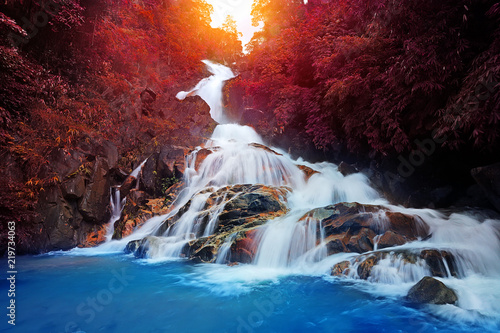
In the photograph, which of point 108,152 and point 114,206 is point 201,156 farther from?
point 114,206

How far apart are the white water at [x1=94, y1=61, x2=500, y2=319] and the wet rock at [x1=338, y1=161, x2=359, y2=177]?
9.8 inches

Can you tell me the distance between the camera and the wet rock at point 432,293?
11.8ft

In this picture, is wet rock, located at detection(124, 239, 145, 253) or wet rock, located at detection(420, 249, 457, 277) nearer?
wet rock, located at detection(420, 249, 457, 277)

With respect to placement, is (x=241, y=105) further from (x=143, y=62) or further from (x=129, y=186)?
(x=129, y=186)

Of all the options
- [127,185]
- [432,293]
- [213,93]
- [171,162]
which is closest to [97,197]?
[127,185]

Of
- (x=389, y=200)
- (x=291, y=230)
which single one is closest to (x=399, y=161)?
(x=389, y=200)

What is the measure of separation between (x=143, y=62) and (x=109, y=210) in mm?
13512

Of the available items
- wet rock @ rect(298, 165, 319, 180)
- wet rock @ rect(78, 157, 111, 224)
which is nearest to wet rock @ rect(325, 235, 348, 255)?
wet rock @ rect(298, 165, 319, 180)

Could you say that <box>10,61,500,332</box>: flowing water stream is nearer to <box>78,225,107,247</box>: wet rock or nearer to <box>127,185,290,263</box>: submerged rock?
<box>127,185,290,263</box>: submerged rock

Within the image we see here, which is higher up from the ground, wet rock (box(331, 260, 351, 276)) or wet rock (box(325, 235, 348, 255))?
wet rock (box(325, 235, 348, 255))

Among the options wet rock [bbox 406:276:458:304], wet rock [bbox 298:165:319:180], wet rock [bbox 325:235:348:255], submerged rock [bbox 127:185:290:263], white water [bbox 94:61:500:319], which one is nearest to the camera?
wet rock [bbox 406:276:458:304]

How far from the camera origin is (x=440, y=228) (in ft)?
18.7

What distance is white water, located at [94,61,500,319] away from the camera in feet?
14.5

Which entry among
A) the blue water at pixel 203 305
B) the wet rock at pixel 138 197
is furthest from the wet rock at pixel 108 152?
the blue water at pixel 203 305
